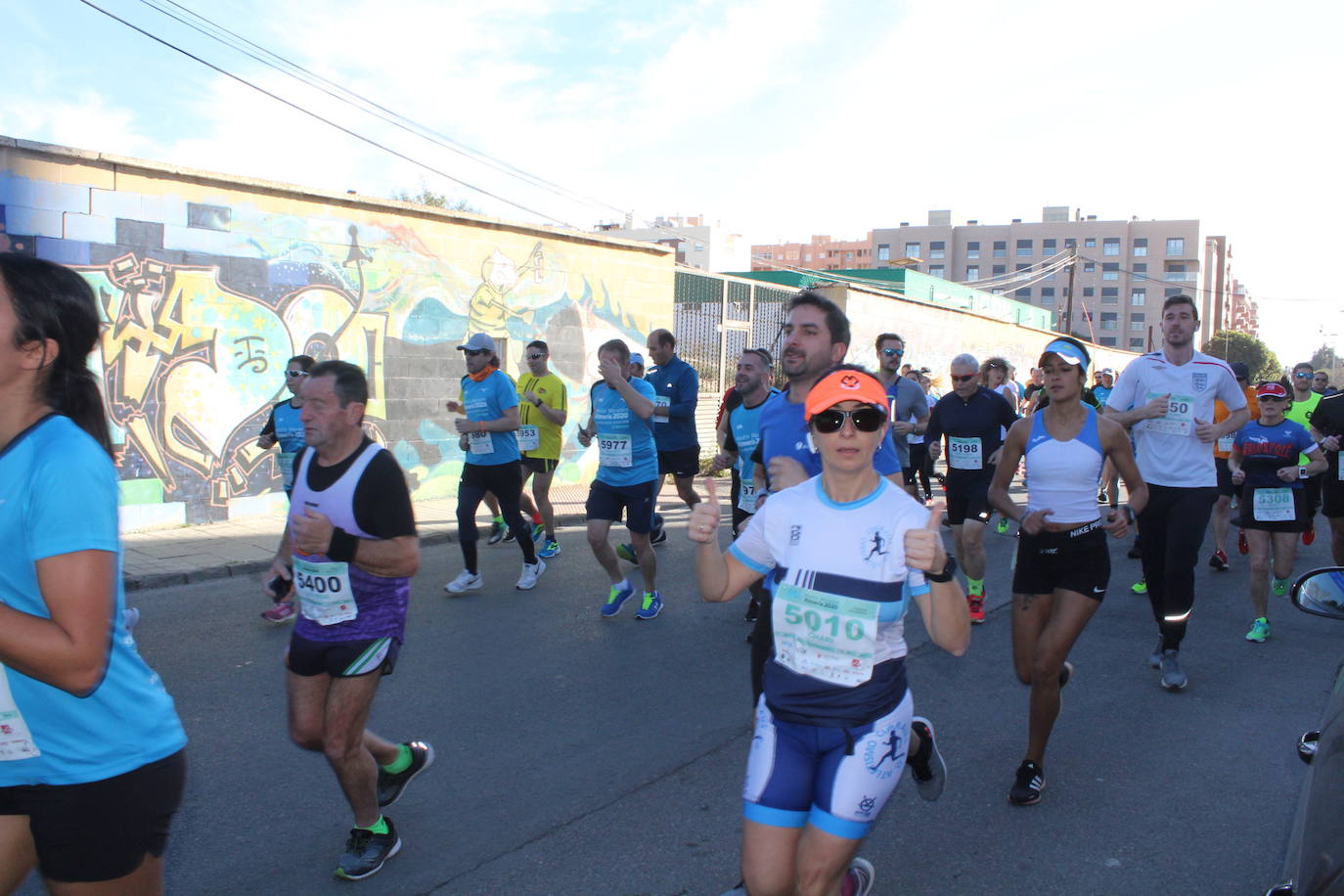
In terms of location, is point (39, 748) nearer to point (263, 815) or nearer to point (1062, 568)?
point (263, 815)

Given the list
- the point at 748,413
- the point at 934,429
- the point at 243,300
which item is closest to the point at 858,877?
the point at 748,413

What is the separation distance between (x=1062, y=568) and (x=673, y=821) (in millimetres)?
2072

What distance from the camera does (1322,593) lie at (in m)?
2.85

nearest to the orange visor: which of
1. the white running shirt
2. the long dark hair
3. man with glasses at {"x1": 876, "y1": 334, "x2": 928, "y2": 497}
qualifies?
the long dark hair

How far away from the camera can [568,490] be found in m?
14.5

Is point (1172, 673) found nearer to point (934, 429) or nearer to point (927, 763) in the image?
point (934, 429)

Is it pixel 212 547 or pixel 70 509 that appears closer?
pixel 70 509

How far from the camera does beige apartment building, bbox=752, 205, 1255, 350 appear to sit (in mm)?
109375

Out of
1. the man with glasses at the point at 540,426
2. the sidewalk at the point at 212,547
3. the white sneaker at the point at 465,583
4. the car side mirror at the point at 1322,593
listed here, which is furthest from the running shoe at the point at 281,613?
the car side mirror at the point at 1322,593

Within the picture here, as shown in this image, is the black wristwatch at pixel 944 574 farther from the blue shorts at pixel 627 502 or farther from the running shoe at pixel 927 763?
the blue shorts at pixel 627 502

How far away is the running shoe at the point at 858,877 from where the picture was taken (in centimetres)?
277

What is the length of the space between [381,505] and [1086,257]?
A: 116019 millimetres

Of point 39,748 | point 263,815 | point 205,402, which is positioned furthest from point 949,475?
point 205,402

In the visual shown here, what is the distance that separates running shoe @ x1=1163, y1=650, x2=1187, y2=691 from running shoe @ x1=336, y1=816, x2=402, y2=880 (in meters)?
4.45
